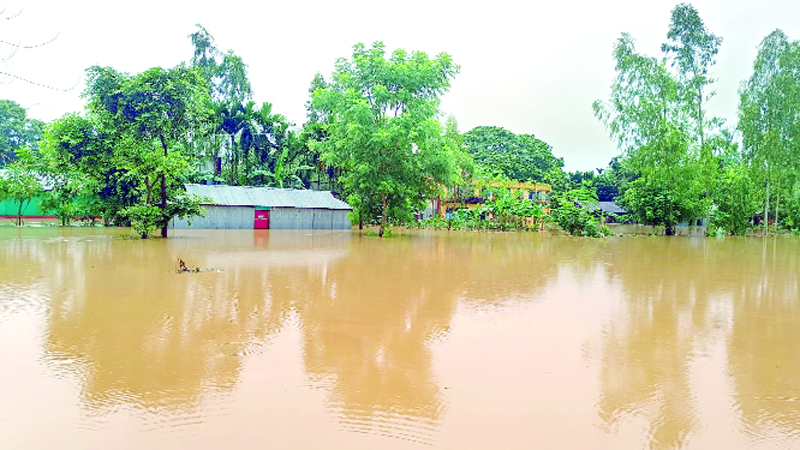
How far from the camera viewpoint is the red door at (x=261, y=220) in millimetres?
34987

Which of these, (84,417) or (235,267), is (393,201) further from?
(84,417)

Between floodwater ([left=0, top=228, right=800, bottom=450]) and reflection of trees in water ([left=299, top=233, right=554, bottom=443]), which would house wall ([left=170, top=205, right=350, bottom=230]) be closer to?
reflection of trees in water ([left=299, top=233, right=554, bottom=443])

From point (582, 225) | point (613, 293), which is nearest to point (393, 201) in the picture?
point (582, 225)

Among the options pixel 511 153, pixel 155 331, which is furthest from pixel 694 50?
pixel 155 331

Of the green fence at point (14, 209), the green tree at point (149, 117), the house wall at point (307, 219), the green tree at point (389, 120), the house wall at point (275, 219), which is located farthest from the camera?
the green fence at point (14, 209)

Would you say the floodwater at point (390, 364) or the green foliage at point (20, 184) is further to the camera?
the green foliage at point (20, 184)

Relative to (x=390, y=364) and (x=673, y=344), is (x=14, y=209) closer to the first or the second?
(x=390, y=364)

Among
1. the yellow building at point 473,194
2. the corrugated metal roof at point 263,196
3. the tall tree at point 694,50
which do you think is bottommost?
the corrugated metal roof at point 263,196

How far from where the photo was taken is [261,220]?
115 feet

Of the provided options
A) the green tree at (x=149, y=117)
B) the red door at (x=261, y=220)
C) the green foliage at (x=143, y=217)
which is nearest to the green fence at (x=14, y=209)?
the red door at (x=261, y=220)

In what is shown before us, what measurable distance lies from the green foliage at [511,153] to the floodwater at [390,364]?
155 feet

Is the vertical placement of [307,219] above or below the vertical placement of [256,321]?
above

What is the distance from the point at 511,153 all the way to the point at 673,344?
55344 mm

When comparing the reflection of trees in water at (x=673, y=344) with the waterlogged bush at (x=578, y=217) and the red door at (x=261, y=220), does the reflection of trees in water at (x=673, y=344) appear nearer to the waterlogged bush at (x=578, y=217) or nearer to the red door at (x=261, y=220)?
the waterlogged bush at (x=578, y=217)
